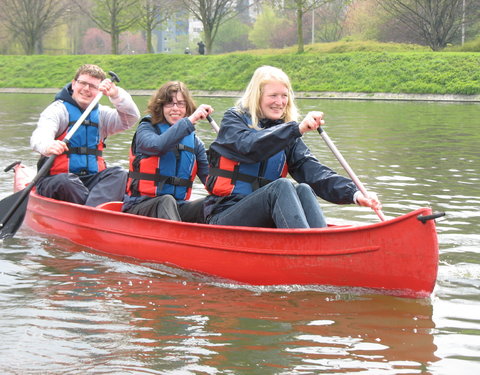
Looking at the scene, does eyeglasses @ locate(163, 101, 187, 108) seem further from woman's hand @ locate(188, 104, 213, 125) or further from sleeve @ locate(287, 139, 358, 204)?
sleeve @ locate(287, 139, 358, 204)

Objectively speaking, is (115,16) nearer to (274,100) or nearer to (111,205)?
(111,205)

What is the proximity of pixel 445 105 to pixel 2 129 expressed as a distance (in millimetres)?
12177

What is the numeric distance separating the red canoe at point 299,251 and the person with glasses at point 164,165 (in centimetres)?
25

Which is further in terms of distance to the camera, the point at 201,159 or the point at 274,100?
the point at 201,159

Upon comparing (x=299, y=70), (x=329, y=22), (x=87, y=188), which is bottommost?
(x=87, y=188)

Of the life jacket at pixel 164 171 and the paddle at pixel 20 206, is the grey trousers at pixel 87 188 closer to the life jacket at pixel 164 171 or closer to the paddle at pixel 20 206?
the paddle at pixel 20 206

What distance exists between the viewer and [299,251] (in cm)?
470

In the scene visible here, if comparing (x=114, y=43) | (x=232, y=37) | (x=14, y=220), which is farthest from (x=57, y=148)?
(x=232, y=37)

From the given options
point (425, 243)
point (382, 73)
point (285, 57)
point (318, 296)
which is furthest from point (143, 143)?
point (285, 57)

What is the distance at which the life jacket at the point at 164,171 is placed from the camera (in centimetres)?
570

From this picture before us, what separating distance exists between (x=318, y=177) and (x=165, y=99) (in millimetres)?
1280

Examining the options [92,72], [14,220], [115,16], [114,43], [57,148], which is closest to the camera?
[57,148]

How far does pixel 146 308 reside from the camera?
178 inches

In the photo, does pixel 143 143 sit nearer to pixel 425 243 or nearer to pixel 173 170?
pixel 173 170
